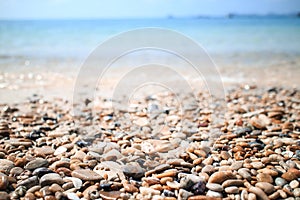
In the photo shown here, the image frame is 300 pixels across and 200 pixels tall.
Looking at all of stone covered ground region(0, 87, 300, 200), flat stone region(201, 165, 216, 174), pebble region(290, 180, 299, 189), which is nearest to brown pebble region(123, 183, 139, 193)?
stone covered ground region(0, 87, 300, 200)

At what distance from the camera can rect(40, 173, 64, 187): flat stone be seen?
1.78 metres

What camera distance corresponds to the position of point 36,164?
201 cm

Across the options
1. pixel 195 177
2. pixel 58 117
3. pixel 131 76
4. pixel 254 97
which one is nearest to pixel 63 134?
pixel 58 117

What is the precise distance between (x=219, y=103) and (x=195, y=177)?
2.43 meters

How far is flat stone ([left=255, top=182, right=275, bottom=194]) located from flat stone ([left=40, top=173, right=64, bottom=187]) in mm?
1277

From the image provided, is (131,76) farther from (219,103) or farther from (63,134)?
(63,134)

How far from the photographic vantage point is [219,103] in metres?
4.13

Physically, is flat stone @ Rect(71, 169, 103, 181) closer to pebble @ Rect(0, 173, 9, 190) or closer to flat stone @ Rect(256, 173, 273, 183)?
pebble @ Rect(0, 173, 9, 190)

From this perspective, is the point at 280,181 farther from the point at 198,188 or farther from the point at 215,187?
the point at 198,188

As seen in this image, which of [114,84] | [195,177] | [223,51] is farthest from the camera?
[223,51]

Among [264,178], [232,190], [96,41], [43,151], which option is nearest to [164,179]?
[232,190]

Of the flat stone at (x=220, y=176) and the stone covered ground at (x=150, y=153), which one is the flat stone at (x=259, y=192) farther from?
the flat stone at (x=220, y=176)

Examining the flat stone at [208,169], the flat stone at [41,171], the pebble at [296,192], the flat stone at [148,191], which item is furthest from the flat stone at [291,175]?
the flat stone at [41,171]

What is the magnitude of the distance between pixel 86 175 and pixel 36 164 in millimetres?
412
